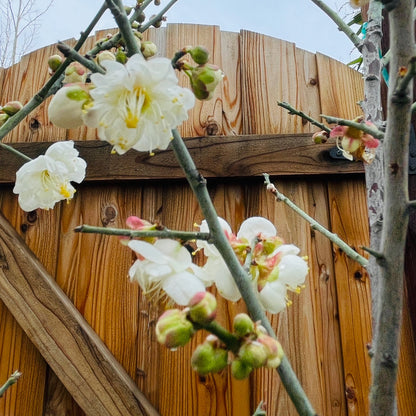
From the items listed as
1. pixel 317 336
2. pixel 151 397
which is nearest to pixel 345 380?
pixel 317 336

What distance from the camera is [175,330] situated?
30 cm

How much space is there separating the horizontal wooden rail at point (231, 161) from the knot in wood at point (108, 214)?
0.08 meters

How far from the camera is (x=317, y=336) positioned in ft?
Result: 3.23

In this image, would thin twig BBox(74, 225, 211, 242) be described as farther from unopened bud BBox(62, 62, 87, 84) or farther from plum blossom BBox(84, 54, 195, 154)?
unopened bud BBox(62, 62, 87, 84)

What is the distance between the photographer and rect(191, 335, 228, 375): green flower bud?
301 mm

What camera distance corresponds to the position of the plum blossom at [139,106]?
0.37 m

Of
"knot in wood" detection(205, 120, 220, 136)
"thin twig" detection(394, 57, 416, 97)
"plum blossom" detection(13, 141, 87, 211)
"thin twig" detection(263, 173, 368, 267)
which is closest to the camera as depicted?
"thin twig" detection(394, 57, 416, 97)

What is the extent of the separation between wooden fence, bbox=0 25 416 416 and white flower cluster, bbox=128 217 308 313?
0.60m

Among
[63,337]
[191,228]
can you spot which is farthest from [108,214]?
[63,337]

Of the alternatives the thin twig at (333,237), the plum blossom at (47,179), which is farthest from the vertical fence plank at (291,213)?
the plum blossom at (47,179)

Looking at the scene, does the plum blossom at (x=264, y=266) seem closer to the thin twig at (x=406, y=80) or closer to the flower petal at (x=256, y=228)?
the flower petal at (x=256, y=228)

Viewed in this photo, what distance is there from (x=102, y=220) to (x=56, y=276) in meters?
0.19

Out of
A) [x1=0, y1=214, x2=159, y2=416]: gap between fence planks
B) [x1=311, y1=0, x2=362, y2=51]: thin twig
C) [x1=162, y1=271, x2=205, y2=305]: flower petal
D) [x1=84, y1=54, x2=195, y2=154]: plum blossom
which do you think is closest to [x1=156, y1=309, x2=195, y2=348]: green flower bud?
[x1=162, y1=271, x2=205, y2=305]: flower petal

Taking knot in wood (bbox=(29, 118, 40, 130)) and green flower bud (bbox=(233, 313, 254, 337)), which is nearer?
green flower bud (bbox=(233, 313, 254, 337))
